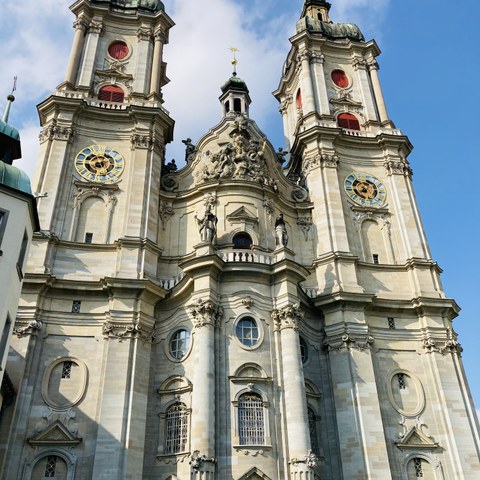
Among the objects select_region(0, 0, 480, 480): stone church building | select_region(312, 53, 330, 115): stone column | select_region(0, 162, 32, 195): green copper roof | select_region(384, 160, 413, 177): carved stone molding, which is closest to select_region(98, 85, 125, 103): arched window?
select_region(0, 0, 480, 480): stone church building

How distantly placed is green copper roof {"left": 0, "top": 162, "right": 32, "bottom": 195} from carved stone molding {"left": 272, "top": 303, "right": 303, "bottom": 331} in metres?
11.6

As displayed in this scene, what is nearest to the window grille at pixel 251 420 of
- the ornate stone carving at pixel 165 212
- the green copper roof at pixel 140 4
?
the ornate stone carving at pixel 165 212

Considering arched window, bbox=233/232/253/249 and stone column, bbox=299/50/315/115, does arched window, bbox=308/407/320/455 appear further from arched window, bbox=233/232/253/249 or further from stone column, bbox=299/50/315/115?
stone column, bbox=299/50/315/115

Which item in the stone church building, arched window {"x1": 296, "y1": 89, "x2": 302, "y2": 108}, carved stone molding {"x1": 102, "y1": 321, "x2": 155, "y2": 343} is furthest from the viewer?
arched window {"x1": 296, "y1": 89, "x2": 302, "y2": 108}

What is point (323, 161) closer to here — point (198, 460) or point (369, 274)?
point (369, 274)

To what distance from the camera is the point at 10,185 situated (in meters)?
19.6

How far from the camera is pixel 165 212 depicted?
1217 inches

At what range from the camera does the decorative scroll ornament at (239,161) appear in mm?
30766

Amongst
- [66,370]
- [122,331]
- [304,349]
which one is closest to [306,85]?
[304,349]

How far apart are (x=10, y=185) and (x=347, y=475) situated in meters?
17.6

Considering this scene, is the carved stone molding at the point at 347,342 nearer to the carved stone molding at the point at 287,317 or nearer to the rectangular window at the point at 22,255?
the carved stone molding at the point at 287,317

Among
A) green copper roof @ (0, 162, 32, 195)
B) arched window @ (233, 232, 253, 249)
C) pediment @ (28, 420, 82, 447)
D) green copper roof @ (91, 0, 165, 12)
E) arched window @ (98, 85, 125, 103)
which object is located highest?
green copper roof @ (91, 0, 165, 12)

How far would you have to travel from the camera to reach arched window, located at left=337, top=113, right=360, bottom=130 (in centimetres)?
3719

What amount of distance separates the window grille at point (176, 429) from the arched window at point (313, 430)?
546 cm
